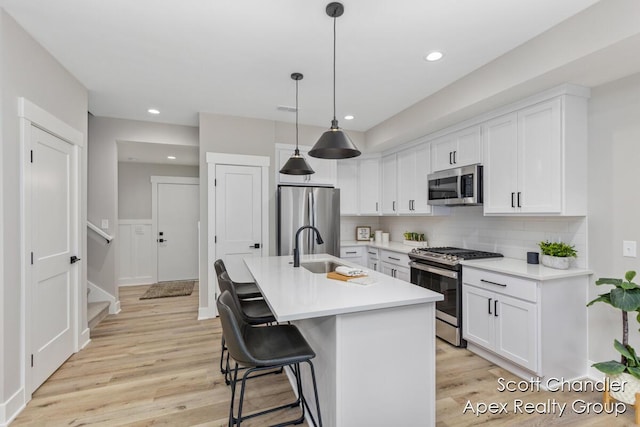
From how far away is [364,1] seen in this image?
6.21 ft

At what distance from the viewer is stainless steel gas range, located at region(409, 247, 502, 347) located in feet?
9.96

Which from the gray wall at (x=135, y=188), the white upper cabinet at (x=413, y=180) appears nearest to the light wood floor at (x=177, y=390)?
the white upper cabinet at (x=413, y=180)

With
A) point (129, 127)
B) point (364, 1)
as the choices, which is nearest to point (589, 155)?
point (364, 1)

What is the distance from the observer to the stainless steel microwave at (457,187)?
3.15 metres

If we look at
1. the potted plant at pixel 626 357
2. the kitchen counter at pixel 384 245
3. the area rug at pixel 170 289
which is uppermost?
the kitchen counter at pixel 384 245

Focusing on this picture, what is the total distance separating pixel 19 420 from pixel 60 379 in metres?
0.53

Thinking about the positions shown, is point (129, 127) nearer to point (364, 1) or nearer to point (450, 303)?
point (364, 1)

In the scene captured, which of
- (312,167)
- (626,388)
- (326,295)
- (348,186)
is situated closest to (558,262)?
(626,388)

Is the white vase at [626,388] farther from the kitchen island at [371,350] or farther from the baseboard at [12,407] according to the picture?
the baseboard at [12,407]

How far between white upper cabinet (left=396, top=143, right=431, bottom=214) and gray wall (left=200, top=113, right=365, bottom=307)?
5.00ft

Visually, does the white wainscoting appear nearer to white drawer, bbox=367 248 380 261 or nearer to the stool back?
white drawer, bbox=367 248 380 261

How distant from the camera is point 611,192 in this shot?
2.39 meters

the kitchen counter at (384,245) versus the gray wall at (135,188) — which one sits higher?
the gray wall at (135,188)

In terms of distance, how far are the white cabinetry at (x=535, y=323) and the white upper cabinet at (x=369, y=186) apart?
2.38m
